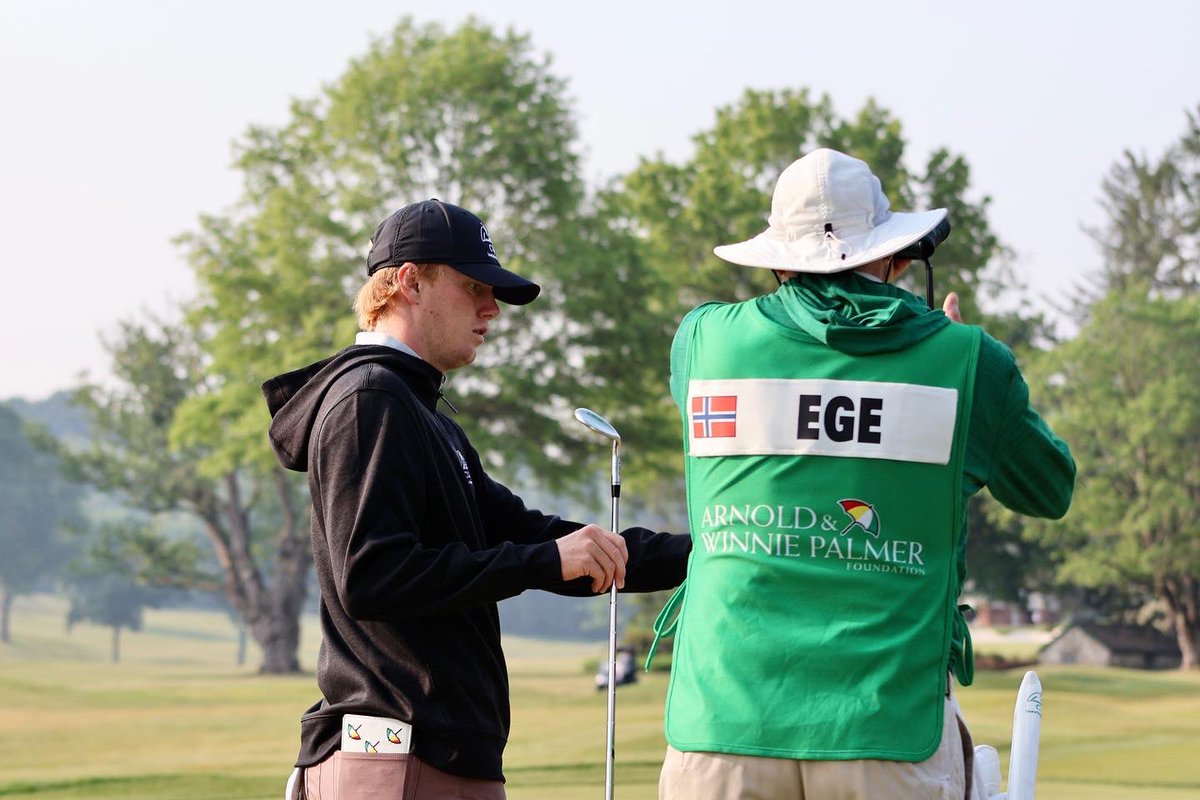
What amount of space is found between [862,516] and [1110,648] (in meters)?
49.4

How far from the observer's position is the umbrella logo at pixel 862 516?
120 inches

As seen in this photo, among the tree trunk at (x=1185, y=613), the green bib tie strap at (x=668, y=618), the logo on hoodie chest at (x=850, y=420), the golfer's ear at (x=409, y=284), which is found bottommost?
the green bib tie strap at (x=668, y=618)

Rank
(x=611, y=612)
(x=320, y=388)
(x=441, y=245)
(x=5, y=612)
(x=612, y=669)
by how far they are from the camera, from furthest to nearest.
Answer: (x=5, y=612)
(x=612, y=669)
(x=611, y=612)
(x=441, y=245)
(x=320, y=388)

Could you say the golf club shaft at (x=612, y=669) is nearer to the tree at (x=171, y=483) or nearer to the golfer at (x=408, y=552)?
the golfer at (x=408, y=552)

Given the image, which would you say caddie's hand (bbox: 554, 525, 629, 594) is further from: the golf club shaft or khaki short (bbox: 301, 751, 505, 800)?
khaki short (bbox: 301, 751, 505, 800)

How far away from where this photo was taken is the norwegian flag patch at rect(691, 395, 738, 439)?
10.5 feet

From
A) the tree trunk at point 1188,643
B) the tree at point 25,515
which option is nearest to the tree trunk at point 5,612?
the tree at point 25,515

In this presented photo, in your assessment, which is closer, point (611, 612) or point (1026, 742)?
point (1026, 742)

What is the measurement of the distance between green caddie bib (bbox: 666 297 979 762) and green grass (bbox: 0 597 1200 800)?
11830mm

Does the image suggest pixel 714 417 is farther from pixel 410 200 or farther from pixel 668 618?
pixel 410 200

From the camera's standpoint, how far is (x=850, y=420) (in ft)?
10.1

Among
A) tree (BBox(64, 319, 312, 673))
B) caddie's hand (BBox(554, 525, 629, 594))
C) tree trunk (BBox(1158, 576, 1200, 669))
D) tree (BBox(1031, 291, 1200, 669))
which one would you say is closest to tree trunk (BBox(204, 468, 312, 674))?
tree (BBox(64, 319, 312, 673))

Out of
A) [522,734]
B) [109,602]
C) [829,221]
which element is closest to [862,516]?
[829,221]

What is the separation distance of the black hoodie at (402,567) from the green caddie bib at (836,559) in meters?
0.41
